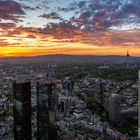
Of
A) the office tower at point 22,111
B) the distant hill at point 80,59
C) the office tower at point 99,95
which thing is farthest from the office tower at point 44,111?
the distant hill at point 80,59

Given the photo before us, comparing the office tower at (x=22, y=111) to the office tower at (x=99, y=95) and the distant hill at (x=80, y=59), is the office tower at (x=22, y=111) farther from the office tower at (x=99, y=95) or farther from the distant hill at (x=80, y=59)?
the distant hill at (x=80, y=59)

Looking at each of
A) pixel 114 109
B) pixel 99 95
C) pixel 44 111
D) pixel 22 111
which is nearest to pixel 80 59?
pixel 99 95

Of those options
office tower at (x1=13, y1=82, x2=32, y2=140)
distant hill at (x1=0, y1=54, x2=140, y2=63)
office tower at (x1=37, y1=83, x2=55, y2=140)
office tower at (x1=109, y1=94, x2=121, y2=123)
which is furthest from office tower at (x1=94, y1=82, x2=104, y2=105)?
distant hill at (x1=0, y1=54, x2=140, y2=63)

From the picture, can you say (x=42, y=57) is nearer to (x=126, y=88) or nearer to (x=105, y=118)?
(x=126, y=88)

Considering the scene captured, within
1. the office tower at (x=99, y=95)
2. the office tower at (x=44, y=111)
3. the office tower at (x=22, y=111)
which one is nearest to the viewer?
the office tower at (x=22, y=111)

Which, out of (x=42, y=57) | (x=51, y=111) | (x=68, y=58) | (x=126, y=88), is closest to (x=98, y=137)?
(x=51, y=111)
